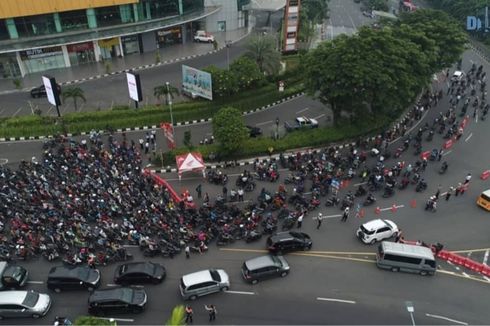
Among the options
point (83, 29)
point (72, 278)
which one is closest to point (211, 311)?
point (72, 278)

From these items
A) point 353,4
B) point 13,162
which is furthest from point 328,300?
point 353,4

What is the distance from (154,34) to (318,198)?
140 ft

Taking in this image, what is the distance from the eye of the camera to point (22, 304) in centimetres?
2420

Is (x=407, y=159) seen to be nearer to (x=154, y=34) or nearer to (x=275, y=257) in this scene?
(x=275, y=257)

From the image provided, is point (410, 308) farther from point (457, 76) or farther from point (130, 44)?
point (130, 44)

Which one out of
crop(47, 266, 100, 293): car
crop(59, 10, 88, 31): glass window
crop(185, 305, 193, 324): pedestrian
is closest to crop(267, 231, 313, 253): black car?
crop(185, 305, 193, 324): pedestrian

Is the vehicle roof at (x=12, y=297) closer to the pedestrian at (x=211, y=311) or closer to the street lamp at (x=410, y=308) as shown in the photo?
the pedestrian at (x=211, y=311)

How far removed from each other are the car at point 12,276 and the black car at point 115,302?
5042 mm

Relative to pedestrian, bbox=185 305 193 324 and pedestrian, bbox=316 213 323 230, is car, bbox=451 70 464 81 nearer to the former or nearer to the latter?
pedestrian, bbox=316 213 323 230

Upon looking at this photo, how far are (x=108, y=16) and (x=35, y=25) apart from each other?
31.7ft

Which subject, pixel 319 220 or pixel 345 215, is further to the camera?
pixel 345 215

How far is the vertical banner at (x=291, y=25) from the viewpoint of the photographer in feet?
189

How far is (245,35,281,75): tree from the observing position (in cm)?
5216

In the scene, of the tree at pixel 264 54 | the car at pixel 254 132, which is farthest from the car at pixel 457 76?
the car at pixel 254 132
